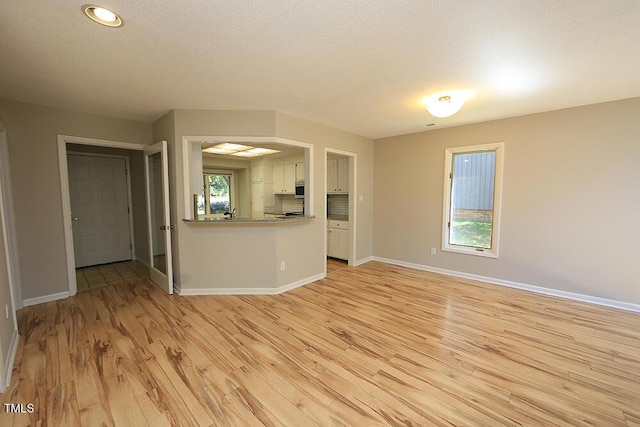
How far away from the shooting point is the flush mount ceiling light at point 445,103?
2789 millimetres

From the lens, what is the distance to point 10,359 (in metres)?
2.04

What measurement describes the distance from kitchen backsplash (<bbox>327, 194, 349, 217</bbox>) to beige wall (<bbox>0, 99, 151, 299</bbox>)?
156 inches

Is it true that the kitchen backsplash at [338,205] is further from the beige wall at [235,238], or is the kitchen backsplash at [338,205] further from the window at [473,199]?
the window at [473,199]

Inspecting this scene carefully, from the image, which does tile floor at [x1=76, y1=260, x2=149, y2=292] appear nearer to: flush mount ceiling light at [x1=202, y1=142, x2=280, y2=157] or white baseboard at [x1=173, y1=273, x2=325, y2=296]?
white baseboard at [x1=173, y1=273, x2=325, y2=296]

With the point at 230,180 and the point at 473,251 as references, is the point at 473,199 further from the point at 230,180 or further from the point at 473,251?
the point at 230,180

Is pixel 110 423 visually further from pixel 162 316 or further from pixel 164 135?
pixel 164 135

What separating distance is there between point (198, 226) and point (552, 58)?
13.1 ft

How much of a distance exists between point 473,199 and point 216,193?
609 cm

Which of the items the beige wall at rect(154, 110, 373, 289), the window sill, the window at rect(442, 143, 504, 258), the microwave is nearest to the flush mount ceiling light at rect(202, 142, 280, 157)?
the microwave

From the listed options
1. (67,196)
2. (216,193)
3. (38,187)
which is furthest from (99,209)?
(216,193)

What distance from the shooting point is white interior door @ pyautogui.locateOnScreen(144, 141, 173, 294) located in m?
3.46

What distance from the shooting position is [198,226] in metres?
3.47

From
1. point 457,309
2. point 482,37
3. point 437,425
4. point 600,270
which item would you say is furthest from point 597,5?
point 600,270

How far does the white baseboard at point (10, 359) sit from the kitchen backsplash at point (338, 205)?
4.48m
